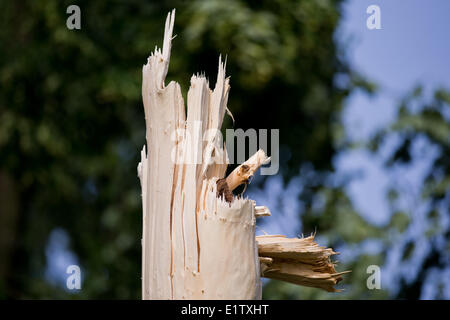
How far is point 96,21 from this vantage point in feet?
22.9

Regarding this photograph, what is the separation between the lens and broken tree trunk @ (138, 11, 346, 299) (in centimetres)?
220

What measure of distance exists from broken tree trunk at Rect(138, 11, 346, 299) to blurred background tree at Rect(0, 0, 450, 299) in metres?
3.49

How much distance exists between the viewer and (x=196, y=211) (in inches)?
89.2

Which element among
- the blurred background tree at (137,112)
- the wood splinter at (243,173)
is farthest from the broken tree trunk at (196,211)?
the blurred background tree at (137,112)

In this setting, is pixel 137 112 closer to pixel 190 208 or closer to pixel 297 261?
pixel 297 261

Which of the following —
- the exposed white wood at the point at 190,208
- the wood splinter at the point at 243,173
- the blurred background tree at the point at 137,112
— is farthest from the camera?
the blurred background tree at the point at 137,112

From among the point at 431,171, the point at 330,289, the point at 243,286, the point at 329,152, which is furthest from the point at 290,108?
the point at 243,286

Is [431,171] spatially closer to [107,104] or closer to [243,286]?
[107,104]

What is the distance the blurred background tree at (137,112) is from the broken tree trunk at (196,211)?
3.49m

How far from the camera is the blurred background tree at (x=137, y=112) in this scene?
6.42 metres

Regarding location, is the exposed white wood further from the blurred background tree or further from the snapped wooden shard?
the blurred background tree

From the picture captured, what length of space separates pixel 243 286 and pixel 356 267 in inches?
179

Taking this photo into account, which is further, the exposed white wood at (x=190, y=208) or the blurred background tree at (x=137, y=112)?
the blurred background tree at (x=137, y=112)

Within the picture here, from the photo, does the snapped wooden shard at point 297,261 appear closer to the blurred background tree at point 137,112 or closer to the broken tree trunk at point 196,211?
the broken tree trunk at point 196,211
